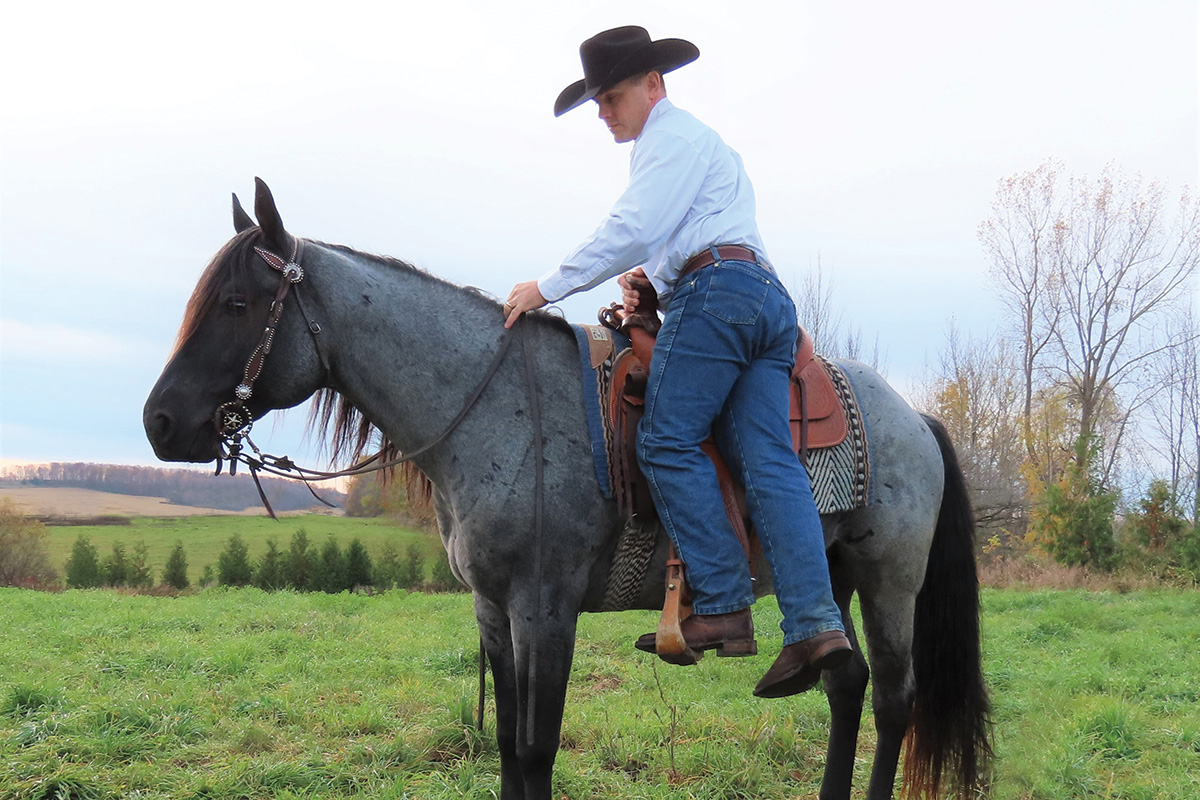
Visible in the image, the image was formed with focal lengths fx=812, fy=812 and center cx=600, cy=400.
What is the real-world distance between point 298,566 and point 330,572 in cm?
86

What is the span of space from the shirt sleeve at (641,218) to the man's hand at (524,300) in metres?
0.05

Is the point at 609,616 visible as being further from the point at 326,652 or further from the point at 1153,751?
the point at 1153,751

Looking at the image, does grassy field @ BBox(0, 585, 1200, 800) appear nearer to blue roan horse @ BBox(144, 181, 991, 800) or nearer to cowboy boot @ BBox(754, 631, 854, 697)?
cowboy boot @ BBox(754, 631, 854, 697)

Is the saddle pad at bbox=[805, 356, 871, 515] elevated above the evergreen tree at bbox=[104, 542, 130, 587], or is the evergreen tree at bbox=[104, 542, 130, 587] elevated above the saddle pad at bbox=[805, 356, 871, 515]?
the saddle pad at bbox=[805, 356, 871, 515]

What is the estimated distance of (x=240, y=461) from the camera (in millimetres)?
3053

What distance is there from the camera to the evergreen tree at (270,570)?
2180 centimetres

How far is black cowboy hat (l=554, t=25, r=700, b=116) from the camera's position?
3.07 meters

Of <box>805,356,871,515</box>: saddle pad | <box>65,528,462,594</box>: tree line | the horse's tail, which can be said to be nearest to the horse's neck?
<box>805,356,871,515</box>: saddle pad

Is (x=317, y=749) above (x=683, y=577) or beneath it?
beneath

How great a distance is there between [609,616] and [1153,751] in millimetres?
8117

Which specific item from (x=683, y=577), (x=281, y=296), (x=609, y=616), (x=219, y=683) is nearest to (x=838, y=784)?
(x=683, y=577)

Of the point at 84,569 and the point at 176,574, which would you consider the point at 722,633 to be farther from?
the point at 84,569

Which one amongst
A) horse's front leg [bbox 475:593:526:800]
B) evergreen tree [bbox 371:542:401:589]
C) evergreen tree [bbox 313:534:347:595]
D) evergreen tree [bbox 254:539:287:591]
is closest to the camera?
horse's front leg [bbox 475:593:526:800]

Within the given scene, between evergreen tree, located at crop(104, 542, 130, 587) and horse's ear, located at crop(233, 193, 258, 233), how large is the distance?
881 inches
